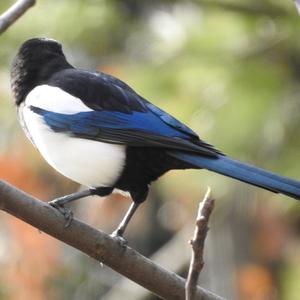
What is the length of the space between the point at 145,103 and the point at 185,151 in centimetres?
29

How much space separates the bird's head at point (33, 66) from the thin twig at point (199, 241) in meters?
1.25

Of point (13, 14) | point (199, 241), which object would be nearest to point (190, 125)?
point (13, 14)

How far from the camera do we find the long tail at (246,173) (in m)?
2.86

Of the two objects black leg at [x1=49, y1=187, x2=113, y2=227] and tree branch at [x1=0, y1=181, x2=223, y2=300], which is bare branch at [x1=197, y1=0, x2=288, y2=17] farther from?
tree branch at [x1=0, y1=181, x2=223, y2=300]

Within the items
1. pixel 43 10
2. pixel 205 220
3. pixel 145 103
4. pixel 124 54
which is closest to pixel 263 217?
pixel 124 54

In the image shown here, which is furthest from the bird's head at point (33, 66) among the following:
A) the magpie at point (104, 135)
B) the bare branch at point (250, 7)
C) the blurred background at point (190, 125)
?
the bare branch at point (250, 7)

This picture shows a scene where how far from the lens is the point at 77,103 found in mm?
3443

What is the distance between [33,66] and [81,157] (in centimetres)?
43

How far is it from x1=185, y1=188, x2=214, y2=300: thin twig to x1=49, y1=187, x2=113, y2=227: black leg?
1.58 feet

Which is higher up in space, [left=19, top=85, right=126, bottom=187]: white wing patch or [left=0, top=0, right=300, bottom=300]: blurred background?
[left=19, top=85, right=126, bottom=187]: white wing patch

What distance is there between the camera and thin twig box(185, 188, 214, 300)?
7.77 feet

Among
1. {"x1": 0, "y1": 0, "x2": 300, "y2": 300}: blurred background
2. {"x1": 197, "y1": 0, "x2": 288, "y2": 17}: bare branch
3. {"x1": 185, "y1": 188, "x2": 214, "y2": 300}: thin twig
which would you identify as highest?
{"x1": 185, "y1": 188, "x2": 214, "y2": 300}: thin twig

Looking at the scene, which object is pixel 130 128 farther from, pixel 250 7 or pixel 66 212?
pixel 250 7

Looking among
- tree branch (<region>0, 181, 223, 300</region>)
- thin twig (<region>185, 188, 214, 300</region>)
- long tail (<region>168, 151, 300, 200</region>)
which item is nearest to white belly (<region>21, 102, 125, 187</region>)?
long tail (<region>168, 151, 300, 200</region>)
